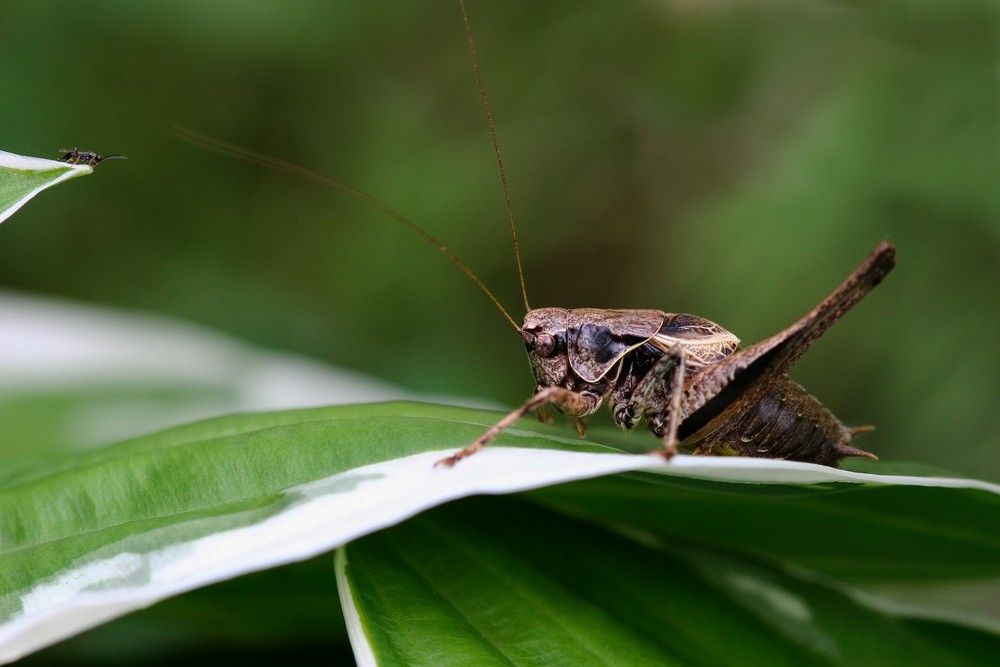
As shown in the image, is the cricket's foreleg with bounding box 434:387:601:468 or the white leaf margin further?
the cricket's foreleg with bounding box 434:387:601:468

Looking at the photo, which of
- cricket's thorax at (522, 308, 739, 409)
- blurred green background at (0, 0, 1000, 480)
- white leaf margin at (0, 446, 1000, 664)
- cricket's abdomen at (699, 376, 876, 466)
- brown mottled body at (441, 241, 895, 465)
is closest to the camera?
white leaf margin at (0, 446, 1000, 664)

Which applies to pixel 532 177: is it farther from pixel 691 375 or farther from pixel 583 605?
pixel 583 605

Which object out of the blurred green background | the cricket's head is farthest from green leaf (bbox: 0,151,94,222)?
the blurred green background

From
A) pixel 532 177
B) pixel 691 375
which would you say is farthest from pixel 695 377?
pixel 532 177

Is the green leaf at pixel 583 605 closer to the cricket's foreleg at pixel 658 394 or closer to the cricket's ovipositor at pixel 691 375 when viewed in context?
the cricket's ovipositor at pixel 691 375

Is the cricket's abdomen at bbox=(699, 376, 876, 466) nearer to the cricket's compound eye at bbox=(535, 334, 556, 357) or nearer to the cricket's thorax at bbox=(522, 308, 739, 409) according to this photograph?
the cricket's thorax at bbox=(522, 308, 739, 409)

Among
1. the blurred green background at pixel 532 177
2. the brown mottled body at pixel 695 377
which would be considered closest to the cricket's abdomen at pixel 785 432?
the brown mottled body at pixel 695 377

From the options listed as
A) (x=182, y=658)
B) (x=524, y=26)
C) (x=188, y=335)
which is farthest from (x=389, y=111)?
(x=182, y=658)

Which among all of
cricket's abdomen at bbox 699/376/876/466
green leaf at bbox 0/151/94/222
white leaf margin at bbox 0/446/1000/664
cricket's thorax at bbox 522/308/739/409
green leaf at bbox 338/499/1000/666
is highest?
green leaf at bbox 0/151/94/222
